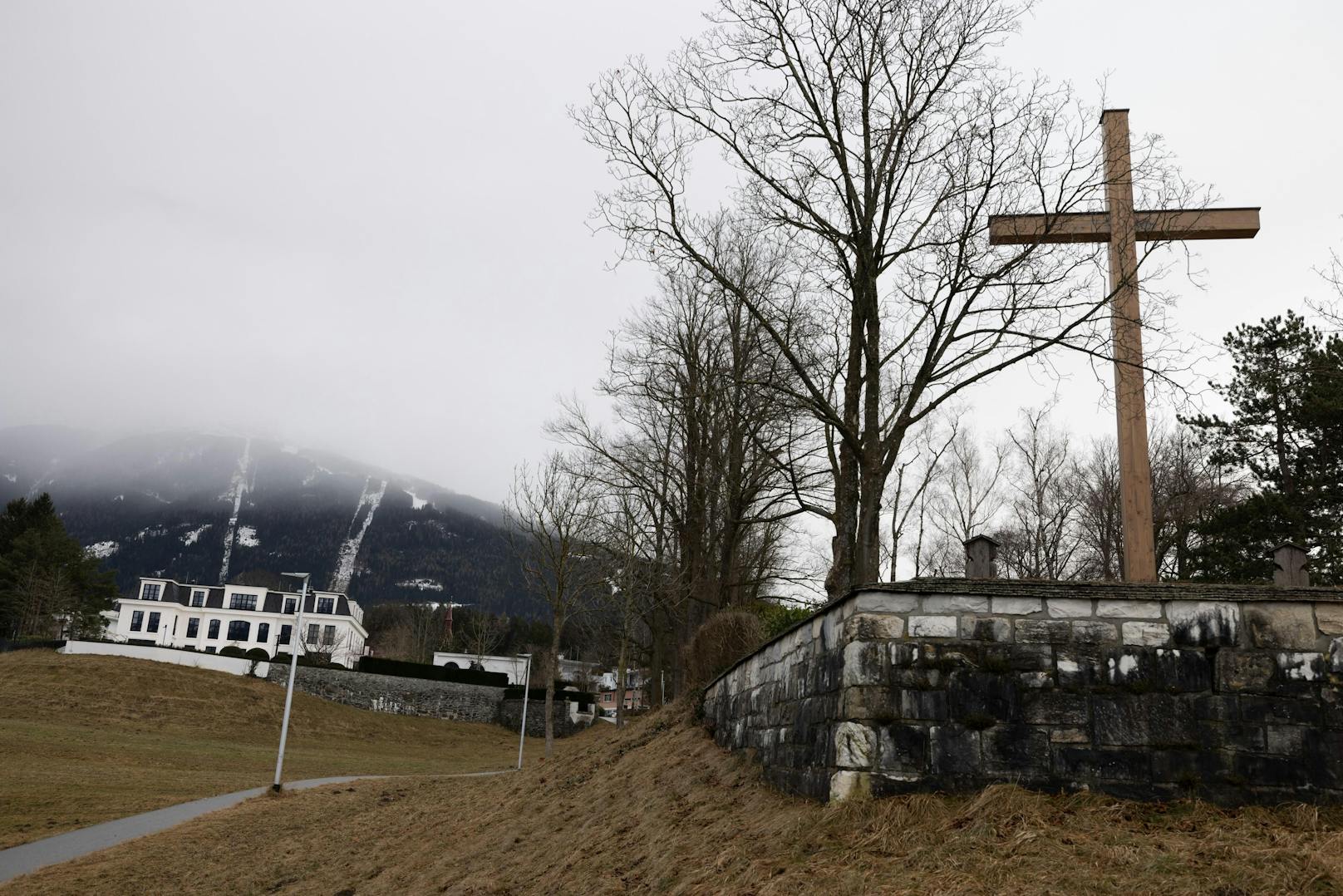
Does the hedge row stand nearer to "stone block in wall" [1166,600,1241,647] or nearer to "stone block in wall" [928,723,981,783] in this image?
"stone block in wall" [928,723,981,783]

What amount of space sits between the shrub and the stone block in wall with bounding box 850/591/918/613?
15.9 feet

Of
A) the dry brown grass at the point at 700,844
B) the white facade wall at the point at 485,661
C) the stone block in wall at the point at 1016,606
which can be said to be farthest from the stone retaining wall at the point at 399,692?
the stone block in wall at the point at 1016,606

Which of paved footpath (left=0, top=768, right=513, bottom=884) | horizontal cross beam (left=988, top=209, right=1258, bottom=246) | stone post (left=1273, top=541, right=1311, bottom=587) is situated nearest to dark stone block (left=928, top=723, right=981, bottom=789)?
stone post (left=1273, top=541, right=1311, bottom=587)

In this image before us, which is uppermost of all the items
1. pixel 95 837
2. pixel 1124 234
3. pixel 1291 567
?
pixel 1124 234

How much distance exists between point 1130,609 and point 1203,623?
1.42ft

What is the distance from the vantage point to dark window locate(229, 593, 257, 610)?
86.3m

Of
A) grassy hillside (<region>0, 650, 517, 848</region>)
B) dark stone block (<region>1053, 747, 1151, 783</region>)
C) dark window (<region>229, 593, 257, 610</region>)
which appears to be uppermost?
dark window (<region>229, 593, 257, 610</region>)

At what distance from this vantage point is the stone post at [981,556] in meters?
7.19

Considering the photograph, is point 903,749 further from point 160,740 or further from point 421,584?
point 421,584

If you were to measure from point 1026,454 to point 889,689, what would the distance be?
23.7 metres

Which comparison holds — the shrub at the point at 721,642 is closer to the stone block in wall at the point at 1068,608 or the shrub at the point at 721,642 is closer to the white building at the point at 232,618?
the stone block in wall at the point at 1068,608

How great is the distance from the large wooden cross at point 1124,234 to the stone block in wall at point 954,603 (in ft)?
11.8

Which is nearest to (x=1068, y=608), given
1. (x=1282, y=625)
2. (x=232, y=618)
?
(x=1282, y=625)

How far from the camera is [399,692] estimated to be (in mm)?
51875
